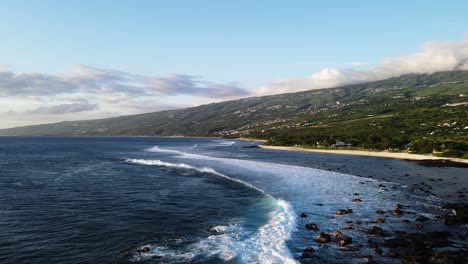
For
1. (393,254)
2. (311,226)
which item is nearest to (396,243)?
(393,254)

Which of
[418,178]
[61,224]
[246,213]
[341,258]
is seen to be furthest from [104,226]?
[418,178]

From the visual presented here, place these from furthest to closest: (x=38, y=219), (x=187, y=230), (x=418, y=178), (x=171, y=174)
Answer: (x=171, y=174) < (x=418, y=178) < (x=38, y=219) < (x=187, y=230)

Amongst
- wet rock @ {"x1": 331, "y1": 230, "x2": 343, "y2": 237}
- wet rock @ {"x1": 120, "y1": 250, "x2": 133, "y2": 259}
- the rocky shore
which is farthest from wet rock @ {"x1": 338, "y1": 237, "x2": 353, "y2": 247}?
wet rock @ {"x1": 120, "y1": 250, "x2": 133, "y2": 259}

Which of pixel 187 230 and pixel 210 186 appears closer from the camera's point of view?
pixel 187 230

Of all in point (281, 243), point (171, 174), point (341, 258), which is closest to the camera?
point (341, 258)

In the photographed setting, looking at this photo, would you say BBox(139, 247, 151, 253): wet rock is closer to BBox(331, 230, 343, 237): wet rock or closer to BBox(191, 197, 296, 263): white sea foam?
BBox(191, 197, 296, 263): white sea foam

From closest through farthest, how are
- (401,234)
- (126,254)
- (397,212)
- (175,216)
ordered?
1. (126,254)
2. (401,234)
3. (175,216)
4. (397,212)

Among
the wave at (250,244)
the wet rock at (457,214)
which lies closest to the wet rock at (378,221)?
the wet rock at (457,214)

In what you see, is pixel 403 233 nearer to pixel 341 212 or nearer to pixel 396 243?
pixel 396 243

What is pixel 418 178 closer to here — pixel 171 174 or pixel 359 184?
pixel 359 184

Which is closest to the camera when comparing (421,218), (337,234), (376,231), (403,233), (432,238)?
(432,238)

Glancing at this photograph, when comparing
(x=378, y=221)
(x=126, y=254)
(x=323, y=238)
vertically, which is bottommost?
(x=378, y=221)
